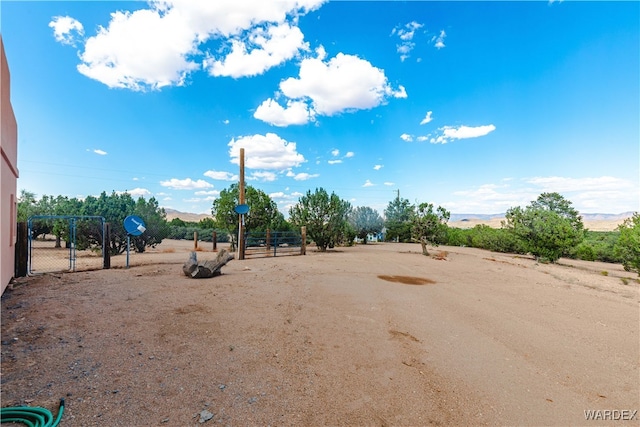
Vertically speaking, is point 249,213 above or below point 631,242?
above

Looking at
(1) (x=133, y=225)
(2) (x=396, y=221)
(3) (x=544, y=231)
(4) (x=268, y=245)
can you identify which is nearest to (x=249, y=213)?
(4) (x=268, y=245)

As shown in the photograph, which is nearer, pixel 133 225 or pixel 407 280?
pixel 407 280

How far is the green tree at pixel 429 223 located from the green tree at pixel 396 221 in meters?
14.6

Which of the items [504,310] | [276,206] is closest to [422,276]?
[504,310]

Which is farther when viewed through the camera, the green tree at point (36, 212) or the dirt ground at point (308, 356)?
the green tree at point (36, 212)

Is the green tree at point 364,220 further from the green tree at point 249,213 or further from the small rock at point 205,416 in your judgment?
the small rock at point 205,416

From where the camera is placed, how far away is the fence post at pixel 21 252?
324 inches

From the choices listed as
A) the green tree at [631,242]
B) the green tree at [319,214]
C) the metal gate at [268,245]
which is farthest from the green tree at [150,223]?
the green tree at [631,242]

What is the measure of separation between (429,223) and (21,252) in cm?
1982

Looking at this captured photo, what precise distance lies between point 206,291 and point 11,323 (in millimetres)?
3477

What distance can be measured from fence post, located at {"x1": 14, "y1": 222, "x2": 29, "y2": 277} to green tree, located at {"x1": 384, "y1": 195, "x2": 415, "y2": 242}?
32.5 metres

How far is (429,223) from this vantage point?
65.6ft

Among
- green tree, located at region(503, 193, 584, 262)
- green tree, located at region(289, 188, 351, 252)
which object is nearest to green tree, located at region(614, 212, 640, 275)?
green tree, located at region(503, 193, 584, 262)

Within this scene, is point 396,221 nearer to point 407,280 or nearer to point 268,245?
point 268,245
